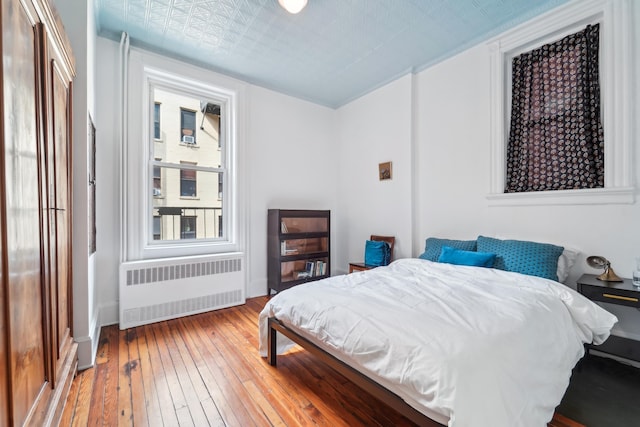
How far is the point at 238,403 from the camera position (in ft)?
5.50

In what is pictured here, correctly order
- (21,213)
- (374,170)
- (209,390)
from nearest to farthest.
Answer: (21,213) → (209,390) → (374,170)

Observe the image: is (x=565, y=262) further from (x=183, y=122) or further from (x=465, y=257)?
(x=183, y=122)

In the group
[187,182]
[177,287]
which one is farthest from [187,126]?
[177,287]

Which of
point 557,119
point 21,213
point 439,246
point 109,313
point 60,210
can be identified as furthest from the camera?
point 439,246

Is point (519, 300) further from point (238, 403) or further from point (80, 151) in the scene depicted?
point (80, 151)

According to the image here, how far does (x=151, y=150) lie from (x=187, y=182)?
20.0 inches

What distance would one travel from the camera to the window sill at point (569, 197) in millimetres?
2145

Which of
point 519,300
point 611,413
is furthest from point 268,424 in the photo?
point 611,413

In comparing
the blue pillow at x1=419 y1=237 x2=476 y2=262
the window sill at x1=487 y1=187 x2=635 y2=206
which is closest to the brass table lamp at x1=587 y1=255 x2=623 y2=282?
the window sill at x1=487 y1=187 x2=635 y2=206

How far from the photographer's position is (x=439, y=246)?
2996 mm

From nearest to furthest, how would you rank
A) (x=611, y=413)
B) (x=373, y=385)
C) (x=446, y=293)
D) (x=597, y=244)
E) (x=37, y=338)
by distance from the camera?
1. (x=37, y=338)
2. (x=373, y=385)
3. (x=611, y=413)
4. (x=446, y=293)
5. (x=597, y=244)

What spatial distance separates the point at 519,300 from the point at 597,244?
1253 mm

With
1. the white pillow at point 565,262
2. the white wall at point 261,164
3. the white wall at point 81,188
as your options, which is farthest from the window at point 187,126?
the white pillow at point 565,262

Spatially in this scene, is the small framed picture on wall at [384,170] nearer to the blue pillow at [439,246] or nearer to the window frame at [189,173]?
the blue pillow at [439,246]
